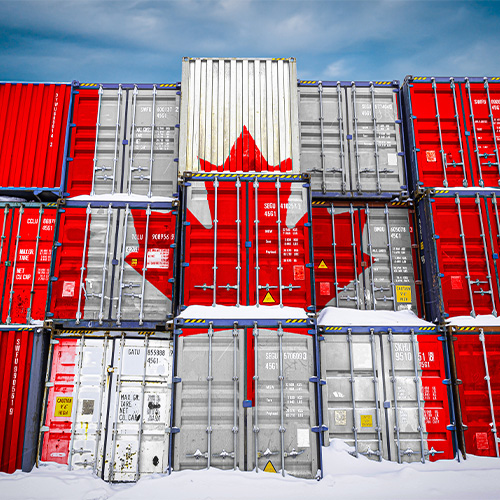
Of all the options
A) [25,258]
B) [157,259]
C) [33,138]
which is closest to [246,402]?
[157,259]

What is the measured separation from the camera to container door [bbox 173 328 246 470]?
26.1 feet

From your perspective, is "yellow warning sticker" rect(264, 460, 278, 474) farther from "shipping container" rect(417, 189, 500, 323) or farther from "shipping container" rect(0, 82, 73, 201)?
"shipping container" rect(0, 82, 73, 201)

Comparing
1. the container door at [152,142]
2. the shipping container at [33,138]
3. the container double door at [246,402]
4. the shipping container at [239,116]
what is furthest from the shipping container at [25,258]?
the container double door at [246,402]

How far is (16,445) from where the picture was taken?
863 cm

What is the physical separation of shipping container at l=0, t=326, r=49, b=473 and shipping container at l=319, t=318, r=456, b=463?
19.2 ft

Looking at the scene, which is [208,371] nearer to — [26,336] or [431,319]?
[26,336]

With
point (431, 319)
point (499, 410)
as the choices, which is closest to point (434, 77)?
point (431, 319)

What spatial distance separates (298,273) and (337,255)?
1.95m

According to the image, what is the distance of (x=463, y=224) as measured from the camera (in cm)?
997

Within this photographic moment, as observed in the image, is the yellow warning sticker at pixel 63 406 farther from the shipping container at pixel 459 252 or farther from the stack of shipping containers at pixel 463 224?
the shipping container at pixel 459 252

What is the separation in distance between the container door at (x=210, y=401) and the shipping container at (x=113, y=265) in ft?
4.13

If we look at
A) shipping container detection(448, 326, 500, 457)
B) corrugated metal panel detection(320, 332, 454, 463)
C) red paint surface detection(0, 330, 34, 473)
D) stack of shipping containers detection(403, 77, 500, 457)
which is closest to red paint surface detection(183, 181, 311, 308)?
corrugated metal panel detection(320, 332, 454, 463)

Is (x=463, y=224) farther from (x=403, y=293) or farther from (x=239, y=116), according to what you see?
(x=239, y=116)

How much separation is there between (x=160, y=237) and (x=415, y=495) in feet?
23.1
